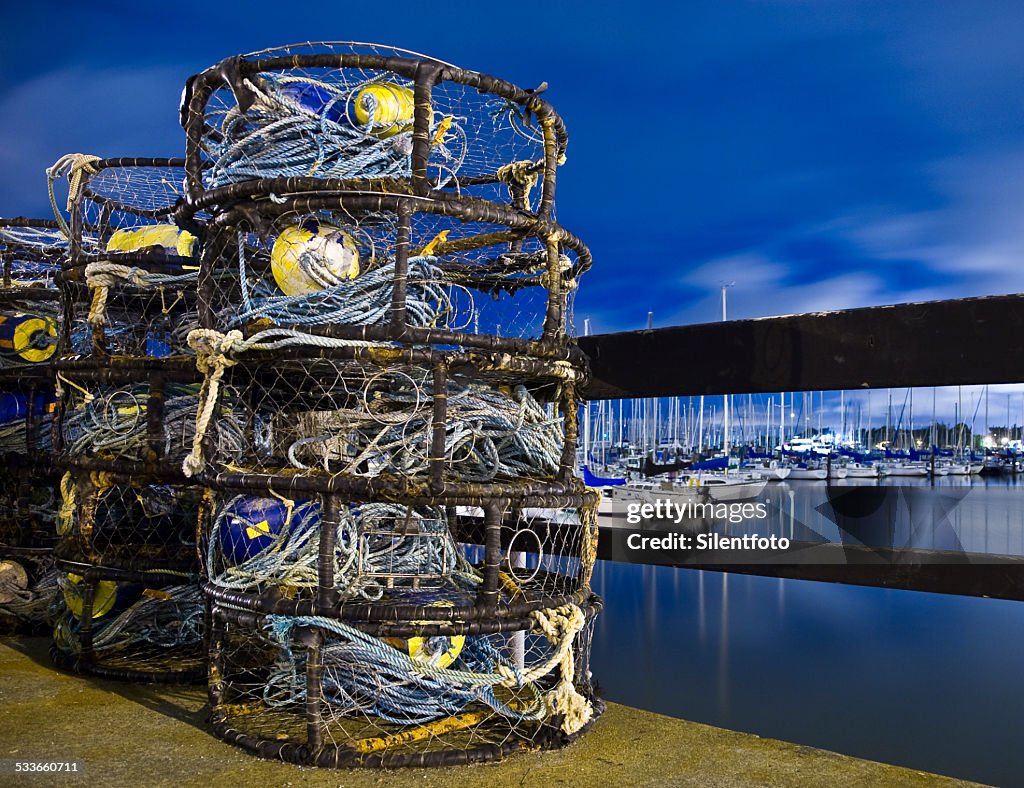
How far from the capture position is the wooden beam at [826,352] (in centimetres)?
448

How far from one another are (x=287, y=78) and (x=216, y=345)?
1556 mm

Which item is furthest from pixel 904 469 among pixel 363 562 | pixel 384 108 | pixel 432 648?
pixel 384 108

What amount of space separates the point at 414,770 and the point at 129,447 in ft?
10.1

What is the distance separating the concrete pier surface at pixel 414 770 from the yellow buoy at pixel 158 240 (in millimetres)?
2953

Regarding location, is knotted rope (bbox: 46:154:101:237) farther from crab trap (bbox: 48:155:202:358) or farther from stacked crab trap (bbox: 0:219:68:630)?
stacked crab trap (bbox: 0:219:68:630)

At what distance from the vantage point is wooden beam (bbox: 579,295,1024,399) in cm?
448

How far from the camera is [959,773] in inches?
447

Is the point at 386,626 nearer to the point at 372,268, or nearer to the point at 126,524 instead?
the point at 372,268

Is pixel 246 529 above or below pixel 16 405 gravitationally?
below

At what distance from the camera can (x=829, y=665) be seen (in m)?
16.1

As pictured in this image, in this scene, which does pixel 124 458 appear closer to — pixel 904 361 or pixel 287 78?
pixel 287 78

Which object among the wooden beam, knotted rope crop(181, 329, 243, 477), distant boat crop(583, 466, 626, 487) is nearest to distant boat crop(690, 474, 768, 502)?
distant boat crop(583, 466, 626, 487)

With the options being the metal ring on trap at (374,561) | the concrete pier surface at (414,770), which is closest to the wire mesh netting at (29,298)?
the concrete pier surface at (414,770)

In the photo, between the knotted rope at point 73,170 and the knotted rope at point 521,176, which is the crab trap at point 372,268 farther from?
the knotted rope at point 73,170
